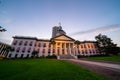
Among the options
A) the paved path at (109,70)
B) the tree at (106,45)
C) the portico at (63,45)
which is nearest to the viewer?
the paved path at (109,70)

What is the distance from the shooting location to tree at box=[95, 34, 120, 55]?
52344 millimetres

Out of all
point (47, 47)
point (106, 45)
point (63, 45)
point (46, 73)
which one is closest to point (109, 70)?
point (46, 73)

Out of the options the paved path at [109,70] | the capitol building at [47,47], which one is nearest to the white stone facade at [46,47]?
the capitol building at [47,47]

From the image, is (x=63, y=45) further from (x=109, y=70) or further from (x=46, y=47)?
(x=109, y=70)

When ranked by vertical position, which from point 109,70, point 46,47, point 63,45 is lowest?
point 109,70

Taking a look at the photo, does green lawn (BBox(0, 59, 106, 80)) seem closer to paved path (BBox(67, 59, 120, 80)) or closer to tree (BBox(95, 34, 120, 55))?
paved path (BBox(67, 59, 120, 80))

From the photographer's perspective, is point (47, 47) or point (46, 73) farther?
point (47, 47)

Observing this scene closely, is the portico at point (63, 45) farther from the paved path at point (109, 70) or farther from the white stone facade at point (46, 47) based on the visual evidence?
the paved path at point (109, 70)

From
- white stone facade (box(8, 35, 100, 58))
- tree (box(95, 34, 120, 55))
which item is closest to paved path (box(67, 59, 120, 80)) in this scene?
white stone facade (box(8, 35, 100, 58))

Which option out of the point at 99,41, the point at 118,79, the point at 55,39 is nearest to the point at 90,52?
the point at 99,41

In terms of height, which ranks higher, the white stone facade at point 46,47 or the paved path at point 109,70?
the white stone facade at point 46,47

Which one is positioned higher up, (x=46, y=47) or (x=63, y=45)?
(x=63, y=45)

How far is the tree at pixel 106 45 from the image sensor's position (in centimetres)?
5234

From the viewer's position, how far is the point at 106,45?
5562 centimetres
